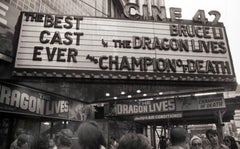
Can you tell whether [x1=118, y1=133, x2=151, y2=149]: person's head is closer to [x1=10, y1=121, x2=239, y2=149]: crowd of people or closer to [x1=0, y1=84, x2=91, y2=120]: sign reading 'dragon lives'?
[x1=10, y1=121, x2=239, y2=149]: crowd of people

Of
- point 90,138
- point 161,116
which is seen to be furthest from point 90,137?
point 161,116

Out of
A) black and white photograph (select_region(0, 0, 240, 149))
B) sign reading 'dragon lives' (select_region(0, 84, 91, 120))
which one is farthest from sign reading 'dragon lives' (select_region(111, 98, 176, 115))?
black and white photograph (select_region(0, 0, 240, 149))

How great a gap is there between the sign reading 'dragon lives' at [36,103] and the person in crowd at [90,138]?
12.8 feet

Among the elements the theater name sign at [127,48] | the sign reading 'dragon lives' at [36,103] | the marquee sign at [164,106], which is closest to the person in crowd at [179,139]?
the theater name sign at [127,48]

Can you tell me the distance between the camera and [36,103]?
22.8 ft

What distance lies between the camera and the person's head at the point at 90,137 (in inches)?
103

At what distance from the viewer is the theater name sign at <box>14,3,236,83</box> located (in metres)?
5.70

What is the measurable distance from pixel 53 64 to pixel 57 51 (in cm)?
36

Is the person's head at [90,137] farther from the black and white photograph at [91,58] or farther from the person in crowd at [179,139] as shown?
the black and white photograph at [91,58]

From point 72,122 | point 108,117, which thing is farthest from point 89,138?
point 108,117

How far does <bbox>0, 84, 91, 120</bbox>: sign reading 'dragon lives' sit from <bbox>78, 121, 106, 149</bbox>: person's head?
3.89 meters

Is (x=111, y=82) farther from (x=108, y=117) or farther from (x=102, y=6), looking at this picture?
(x=102, y=6)

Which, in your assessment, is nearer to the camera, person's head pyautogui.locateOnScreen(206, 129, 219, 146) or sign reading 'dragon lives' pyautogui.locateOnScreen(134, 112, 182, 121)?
person's head pyautogui.locateOnScreen(206, 129, 219, 146)

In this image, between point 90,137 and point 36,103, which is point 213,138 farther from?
point 36,103
